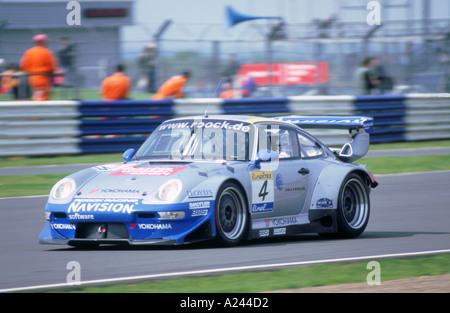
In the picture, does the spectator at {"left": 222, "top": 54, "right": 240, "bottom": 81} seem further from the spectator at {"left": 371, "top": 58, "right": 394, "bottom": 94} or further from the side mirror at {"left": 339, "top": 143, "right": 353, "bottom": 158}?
the side mirror at {"left": 339, "top": 143, "right": 353, "bottom": 158}

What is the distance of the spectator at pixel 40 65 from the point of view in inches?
649

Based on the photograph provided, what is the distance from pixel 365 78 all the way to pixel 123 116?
590cm

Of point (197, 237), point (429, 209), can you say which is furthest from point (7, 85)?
point (197, 237)

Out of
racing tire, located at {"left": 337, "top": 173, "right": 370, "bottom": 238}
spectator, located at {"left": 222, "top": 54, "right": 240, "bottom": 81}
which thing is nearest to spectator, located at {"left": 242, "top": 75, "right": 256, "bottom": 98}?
spectator, located at {"left": 222, "top": 54, "right": 240, "bottom": 81}

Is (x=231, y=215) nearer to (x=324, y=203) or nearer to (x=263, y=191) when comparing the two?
(x=263, y=191)

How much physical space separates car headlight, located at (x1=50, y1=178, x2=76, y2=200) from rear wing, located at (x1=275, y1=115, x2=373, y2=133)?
8.89 feet

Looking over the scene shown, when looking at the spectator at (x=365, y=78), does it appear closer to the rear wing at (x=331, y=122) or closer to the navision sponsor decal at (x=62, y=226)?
the rear wing at (x=331, y=122)

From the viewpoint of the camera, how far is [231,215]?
798 cm

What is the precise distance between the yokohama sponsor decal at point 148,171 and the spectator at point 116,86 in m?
9.16

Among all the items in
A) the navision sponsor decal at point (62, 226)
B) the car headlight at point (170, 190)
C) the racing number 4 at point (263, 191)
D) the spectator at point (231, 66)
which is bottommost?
the navision sponsor decal at point (62, 226)

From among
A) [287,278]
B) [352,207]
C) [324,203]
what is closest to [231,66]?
[352,207]

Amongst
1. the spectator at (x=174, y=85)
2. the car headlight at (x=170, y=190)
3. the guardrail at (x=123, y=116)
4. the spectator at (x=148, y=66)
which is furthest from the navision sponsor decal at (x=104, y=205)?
the spectator at (x=174, y=85)

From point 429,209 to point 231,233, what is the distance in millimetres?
4185
